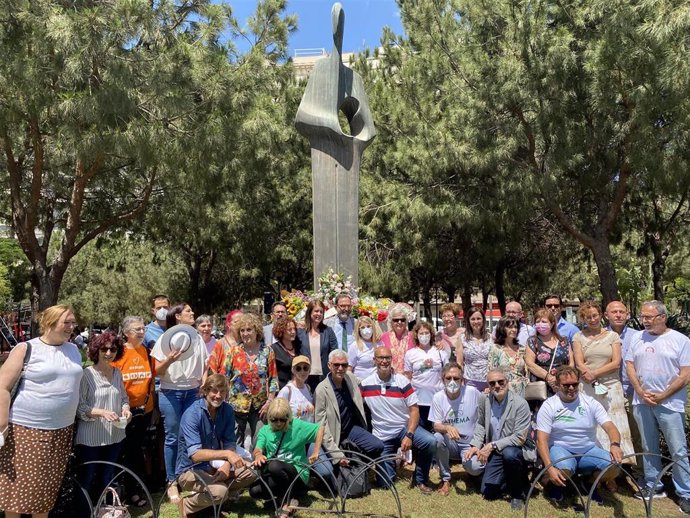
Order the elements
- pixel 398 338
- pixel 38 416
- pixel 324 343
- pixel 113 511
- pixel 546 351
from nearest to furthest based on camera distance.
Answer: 1. pixel 38 416
2. pixel 113 511
3. pixel 546 351
4. pixel 324 343
5. pixel 398 338

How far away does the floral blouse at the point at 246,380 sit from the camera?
16.0ft

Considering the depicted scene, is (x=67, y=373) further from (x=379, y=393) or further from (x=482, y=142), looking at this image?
(x=482, y=142)

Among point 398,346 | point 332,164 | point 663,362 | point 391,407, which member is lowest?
point 391,407

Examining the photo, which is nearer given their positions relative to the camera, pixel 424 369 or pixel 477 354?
pixel 424 369

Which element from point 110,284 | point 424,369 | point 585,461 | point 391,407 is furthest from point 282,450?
point 110,284

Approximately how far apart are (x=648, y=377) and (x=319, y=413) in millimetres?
2469

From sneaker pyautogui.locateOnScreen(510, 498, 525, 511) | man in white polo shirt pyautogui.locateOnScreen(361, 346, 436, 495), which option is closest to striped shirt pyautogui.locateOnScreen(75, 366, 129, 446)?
man in white polo shirt pyautogui.locateOnScreen(361, 346, 436, 495)

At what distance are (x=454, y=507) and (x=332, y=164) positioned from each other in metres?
6.02

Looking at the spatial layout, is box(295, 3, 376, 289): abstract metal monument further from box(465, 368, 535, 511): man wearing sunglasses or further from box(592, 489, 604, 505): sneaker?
box(592, 489, 604, 505): sneaker

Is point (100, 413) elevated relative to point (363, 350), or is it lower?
lower

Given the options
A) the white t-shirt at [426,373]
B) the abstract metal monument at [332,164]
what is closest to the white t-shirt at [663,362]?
the white t-shirt at [426,373]

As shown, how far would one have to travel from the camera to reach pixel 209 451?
4.15 m

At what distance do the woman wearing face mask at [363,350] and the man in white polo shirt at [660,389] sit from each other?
2119 mm

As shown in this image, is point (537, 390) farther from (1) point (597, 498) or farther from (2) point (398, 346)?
(2) point (398, 346)
